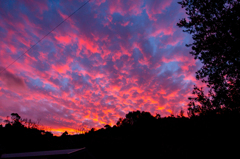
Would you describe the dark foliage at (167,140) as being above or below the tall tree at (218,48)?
below

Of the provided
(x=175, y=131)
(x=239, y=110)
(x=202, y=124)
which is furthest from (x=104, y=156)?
(x=239, y=110)

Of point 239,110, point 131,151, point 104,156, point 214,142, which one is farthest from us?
point 104,156

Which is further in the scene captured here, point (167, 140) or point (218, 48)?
point (167, 140)

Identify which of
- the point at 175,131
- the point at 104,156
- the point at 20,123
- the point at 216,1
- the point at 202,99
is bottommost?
the point at 104,156

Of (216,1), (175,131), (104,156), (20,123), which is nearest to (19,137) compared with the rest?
(20,123)

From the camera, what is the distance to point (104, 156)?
16516 mm

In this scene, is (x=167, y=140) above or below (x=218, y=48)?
below

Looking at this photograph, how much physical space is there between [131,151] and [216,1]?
15184mm

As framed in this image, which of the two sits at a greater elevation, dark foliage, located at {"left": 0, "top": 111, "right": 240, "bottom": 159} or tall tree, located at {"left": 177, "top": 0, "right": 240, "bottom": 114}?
tall tree, located at {"left": 177, "top": 0, "right": 240, "bottom": 114}

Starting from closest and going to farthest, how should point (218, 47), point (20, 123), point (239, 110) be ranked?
point (239, 110) → point (218, 47) → point (20, 123)

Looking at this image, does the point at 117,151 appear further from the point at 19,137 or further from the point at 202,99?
the point at 19,137

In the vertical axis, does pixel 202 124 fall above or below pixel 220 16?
below

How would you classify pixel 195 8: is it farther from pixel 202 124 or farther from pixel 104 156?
pixel 104 156

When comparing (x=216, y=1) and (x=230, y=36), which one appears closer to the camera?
(x=230, y=36)
